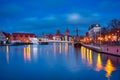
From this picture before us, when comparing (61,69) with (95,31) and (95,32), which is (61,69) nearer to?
(95,32)

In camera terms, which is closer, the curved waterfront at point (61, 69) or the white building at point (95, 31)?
the curved waterfront at point (61, 69)

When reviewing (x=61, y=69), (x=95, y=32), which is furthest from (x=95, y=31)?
(x=61, y=69)

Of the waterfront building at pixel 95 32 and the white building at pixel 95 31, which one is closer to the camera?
the waterfront building at pixel 95 32

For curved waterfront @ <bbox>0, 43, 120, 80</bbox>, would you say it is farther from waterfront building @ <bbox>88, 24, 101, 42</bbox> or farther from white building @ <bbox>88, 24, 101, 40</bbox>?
white building @ <bbox>88, 24, 101, 40</bbox>

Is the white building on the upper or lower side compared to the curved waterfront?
upper

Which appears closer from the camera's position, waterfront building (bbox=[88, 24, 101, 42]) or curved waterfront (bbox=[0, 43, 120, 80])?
curved waterfront (bbox=[0, 43, 120, 80])

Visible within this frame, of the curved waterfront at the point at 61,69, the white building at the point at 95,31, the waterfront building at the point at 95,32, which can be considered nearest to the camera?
the curved waterfront at the point at 61,69

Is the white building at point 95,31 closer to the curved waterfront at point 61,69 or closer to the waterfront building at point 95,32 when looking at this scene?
the waterfront building at point 95,32

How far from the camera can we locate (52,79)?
64.4 ft

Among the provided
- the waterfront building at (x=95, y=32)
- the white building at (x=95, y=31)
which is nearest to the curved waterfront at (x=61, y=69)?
the waterfront building at (x=95, y=32)

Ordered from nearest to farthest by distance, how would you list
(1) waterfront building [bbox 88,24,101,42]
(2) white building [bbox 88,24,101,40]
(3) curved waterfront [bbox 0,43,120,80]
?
(3) curved waterfront [bbox 0,43,120,80], (1) waterfront building [bbox 88,24,101,42], (2) white building [bbox 88,24,101,40]

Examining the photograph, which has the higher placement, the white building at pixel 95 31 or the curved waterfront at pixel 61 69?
the white building at pixel 95 31

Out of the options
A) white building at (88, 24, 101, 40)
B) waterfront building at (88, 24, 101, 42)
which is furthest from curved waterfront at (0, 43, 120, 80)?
white building at (88, 24, 101, 40)

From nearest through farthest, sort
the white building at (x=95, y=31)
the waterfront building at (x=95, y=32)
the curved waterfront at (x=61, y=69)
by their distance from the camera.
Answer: the curved waterfront at (x=61, y=69) < the waterfront building at (x=95, y=32) < the white building at (x=95, y=31)
